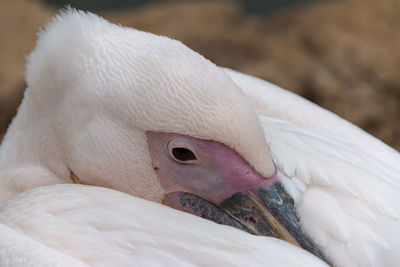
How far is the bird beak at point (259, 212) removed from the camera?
181 centimetres

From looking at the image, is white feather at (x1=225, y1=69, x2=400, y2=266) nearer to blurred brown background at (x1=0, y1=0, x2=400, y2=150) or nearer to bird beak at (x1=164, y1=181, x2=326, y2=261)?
bird beak at (x1=164, y1=181, x2=326, y2=261)

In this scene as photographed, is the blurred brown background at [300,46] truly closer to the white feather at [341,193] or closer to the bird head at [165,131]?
the white feather at [341,193]

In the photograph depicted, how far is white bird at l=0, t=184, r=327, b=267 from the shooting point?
157cm

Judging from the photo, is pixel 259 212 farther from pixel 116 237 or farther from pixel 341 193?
pixel 116 237

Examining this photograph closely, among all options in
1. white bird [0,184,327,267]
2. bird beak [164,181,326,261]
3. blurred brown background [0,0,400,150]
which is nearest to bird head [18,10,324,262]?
bird beak [164,181,326,261]

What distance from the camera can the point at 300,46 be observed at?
4.71 metres

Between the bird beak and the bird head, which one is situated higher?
the bird head

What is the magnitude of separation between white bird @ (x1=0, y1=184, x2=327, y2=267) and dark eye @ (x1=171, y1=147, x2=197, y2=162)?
0.57ft

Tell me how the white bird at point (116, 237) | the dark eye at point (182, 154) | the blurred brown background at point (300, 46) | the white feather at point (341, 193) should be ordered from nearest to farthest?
1. the white bird at point (116, 237)
2. the white feather at point (341, 193)
3. the dark eye at point (182, 154)
4. the blurred brown background at point (300, 46)

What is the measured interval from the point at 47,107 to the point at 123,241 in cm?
70

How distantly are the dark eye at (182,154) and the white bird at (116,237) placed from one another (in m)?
0.17

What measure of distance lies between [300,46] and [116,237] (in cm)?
332

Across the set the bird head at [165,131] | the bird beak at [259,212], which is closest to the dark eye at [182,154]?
the bird head at [165,131]

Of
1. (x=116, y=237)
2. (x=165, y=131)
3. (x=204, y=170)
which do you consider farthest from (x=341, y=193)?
(x=116, y=237)
